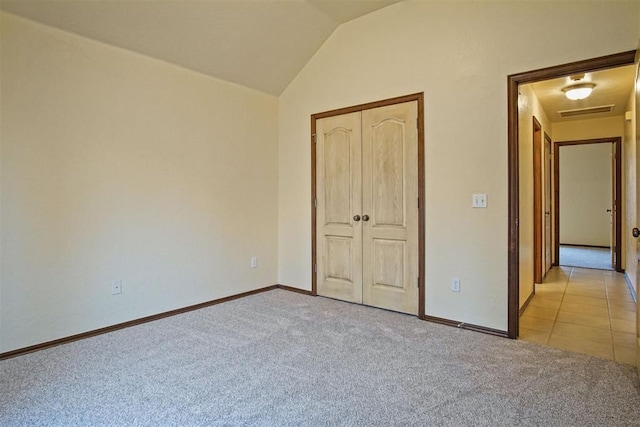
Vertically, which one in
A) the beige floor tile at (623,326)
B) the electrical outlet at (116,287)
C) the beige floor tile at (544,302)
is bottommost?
the beige floor tile at (623,326)

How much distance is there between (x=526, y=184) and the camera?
12.7 feet

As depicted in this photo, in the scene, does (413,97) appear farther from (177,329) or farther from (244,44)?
(177,329)

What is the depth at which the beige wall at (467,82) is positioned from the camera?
2.69 meters

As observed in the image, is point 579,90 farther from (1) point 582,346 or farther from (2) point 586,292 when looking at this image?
(1) point 582,346

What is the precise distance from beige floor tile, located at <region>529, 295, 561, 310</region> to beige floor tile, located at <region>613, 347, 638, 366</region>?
1.10m

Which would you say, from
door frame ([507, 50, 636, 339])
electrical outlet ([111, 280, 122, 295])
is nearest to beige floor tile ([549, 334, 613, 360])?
door frame ([507, 50, 636, 339])

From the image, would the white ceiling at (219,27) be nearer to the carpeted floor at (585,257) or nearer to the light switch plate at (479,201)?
the light switch plate at (479,201)

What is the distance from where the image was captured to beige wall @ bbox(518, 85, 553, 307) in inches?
143

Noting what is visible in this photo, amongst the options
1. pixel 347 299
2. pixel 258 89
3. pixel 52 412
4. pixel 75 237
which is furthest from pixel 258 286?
pixel 52 412

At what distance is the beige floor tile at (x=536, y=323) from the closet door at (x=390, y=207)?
952 mm

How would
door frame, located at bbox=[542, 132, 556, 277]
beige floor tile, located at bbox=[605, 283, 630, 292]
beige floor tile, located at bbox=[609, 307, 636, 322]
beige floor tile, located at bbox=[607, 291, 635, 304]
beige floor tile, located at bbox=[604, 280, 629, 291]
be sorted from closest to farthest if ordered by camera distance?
beige floor tile, located at bbox=[609, 307, 636, 322], beige floor tile, located at bbox=[607, 291, 635, 304], beige floor tile, located at bbox=[605, 283, 630, 292], beige floor tile, located at bbox=[604, 280, 629, 291], door frame, located at bbox=[542, 132, 556, 277]

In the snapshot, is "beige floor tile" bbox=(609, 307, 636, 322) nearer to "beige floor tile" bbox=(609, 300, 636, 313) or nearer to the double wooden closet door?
"beige floor tile" bbox=(609, 300, 636, 313)

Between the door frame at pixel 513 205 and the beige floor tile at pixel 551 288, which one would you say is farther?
the beige floor tile at pixel 551 288

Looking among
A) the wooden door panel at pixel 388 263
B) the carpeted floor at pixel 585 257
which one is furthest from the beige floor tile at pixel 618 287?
the wooden door panel at pixel 388 263
